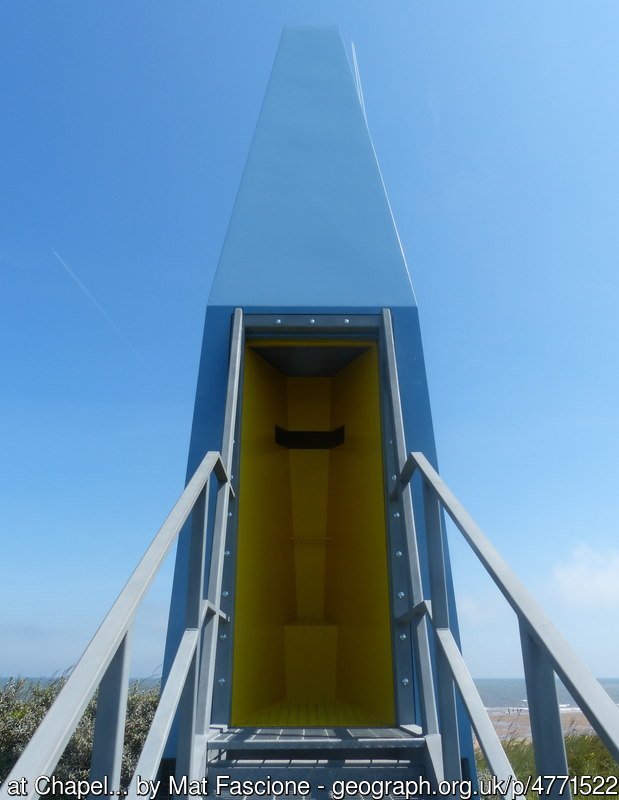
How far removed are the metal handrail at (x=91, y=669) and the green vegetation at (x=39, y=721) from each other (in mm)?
4359

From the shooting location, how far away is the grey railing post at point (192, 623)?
84.3 inches

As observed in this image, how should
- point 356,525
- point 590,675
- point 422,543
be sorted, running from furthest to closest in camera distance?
1. point 356,525
2. point 422,543
3. point 590,675

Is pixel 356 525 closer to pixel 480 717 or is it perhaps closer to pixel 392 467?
pixel 392 467

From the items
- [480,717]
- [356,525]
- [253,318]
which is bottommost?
[480,717]

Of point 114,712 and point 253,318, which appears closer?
point 114,712

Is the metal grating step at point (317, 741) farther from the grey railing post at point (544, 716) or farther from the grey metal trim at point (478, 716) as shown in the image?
the grey railing post at point (544, 716)

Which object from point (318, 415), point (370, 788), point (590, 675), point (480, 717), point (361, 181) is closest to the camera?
point (590, 675)

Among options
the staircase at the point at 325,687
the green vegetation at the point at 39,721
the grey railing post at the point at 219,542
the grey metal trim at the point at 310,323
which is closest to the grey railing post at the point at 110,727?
the staircase at the point at 325,687

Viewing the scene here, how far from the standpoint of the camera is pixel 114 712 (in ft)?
4.65

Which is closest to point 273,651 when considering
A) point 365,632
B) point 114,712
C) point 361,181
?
point 365,632

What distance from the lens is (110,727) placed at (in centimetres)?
142

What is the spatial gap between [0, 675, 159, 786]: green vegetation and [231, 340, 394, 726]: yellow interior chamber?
2307 mm

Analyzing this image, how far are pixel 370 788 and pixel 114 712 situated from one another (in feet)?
4.38

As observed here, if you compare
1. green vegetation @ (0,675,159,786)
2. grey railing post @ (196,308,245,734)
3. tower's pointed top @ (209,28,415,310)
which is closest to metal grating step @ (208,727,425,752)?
grey railing post @ (196,308,245,734)
